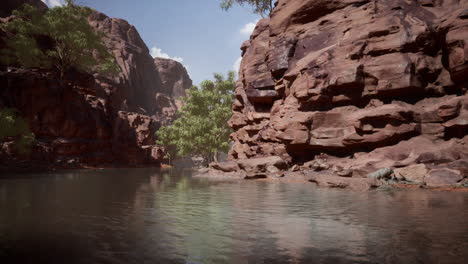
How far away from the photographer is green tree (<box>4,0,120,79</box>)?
3762 cm

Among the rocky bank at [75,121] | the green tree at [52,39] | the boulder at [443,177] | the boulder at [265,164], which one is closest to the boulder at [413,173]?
the boulder at [443,177]

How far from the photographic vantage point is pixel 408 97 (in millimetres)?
19219

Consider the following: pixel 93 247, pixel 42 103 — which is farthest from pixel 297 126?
pixel 42 103

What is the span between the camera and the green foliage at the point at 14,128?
71.6 feet

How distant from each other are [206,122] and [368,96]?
1099 inches

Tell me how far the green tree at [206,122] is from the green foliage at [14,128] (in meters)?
21.0

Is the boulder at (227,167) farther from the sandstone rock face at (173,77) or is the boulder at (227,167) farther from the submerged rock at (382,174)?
the sandstone rock face at (173,77)

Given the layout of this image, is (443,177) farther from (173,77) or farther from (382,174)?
(173,77)

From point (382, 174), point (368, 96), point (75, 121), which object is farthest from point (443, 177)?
point (75, 121)

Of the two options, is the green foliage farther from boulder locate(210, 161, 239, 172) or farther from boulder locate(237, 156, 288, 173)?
boulder locate(237, 156, 288, 173)

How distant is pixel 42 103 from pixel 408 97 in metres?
38.6

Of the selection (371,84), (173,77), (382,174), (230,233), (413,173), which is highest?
(173,77)

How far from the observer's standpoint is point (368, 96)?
20094 mm

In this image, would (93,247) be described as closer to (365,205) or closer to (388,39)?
(365,205)
